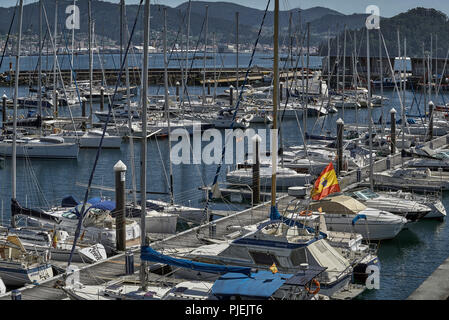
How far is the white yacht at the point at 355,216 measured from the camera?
26.2 m

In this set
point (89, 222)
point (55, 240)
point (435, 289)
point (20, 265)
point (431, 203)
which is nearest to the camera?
point (435, 289)

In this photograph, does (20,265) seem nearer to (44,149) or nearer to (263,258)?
(263,258)

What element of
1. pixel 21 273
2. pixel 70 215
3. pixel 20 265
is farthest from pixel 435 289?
pixel 70 215

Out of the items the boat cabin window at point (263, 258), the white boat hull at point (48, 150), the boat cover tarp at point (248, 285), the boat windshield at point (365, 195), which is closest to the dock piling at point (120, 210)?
the boat cabin window at point (263, 258)

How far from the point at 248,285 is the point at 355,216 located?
36.0ft

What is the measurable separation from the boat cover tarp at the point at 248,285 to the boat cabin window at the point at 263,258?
8.62 feet

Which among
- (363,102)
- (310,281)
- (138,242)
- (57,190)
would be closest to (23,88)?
(363,102)

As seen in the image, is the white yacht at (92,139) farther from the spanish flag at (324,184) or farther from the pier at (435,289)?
the pier at (435,289)

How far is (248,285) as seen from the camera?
15.8 meters

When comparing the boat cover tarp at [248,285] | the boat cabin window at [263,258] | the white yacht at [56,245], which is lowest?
the white yacht at [56,245]

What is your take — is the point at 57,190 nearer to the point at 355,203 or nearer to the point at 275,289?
the point at 355,203

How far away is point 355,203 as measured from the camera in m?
26.9

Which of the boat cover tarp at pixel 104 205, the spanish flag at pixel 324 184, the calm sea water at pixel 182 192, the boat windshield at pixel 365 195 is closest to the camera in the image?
the spanish flag at pixel 324 184
